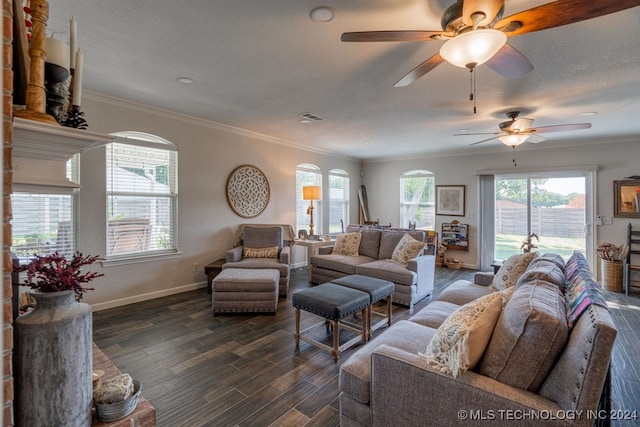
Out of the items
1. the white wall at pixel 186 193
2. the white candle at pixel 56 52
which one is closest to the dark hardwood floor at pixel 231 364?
the white wall at pixel 186 193

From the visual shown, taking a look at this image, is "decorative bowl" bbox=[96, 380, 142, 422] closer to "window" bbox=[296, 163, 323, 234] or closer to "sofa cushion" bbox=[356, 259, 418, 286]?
"sofa cushion" bbox=[356, 259, 418, 286]

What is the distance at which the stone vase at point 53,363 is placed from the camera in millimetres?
927

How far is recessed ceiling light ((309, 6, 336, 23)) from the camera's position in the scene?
1.83m

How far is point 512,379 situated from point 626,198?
564 cm

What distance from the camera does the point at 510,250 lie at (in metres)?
6.01

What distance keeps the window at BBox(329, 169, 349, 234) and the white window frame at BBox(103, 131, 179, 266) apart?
357 centimetres

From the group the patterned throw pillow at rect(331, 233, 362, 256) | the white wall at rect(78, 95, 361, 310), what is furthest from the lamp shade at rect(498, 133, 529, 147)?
the white wall at rect(78, 95, 361, 310)

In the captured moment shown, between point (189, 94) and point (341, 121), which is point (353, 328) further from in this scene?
point (189, 94)

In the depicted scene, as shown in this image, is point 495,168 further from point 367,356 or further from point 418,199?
point 367,356

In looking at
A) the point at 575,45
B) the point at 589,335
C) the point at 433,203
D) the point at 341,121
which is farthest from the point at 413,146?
the point at 589,335

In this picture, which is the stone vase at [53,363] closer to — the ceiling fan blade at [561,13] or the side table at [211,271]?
the ceiling fan blade at [561,13]

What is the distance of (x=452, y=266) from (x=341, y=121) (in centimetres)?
398

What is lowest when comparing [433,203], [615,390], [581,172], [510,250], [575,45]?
[615,390]

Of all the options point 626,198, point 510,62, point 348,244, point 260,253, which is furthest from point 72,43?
point 626,198
